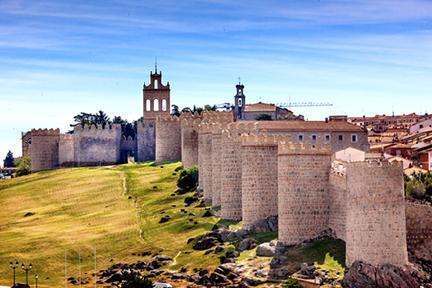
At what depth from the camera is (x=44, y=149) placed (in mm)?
142500

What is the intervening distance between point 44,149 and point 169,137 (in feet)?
66.5

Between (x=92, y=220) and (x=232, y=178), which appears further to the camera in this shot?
(x=92, y=220)

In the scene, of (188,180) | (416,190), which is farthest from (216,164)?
(416,190)

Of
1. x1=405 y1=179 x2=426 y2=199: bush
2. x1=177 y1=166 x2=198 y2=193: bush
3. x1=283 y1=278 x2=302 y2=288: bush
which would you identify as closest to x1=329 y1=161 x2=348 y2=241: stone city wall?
x1=405 y1=179 x2=426 y2=199: bush

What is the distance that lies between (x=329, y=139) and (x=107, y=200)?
24705mm

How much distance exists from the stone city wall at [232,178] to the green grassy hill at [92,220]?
181 centimetres

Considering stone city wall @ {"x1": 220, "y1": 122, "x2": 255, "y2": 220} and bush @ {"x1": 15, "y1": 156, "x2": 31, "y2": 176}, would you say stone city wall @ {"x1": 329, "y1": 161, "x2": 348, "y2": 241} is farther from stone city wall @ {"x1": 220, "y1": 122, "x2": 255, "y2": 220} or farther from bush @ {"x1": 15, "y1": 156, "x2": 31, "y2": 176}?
bush @ {"x1": 15, "y1": 156, "x2": 31, "y2": 176}

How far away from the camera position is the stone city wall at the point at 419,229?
243 ft

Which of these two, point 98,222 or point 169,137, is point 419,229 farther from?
point 169,137

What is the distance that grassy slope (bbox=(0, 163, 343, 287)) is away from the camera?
85250 millimetres

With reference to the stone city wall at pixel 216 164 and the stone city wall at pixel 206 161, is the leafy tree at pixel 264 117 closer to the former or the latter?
the stone city wall at pixel 206 161

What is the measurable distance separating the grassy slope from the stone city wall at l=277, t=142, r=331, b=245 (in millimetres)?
2078

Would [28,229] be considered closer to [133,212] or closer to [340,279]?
[133,212]

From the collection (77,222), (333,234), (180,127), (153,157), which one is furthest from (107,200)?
(333,234)
